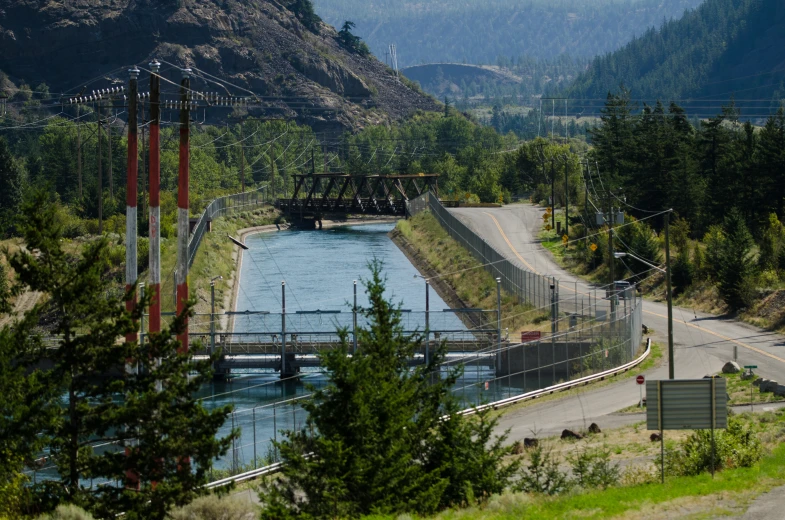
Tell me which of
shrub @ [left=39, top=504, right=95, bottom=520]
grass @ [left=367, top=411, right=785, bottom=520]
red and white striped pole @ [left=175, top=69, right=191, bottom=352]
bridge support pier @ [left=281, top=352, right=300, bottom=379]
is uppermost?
red and white striped pole @ [left=175, top=69, right=191, bottom=352]

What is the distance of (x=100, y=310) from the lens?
25.4 meters

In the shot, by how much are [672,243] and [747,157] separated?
10.4 metres

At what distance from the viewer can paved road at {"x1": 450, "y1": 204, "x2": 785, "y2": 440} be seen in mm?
44656

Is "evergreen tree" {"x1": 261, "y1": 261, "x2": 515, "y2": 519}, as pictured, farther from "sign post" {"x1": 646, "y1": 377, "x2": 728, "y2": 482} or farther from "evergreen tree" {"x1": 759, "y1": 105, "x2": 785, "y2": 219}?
"evergreen tree" {"x1": 759, "y1": 105, "x2": 785, "y2": 219}

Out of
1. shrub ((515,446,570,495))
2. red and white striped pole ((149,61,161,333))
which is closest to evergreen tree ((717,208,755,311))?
shrub ((515,446,570,495))

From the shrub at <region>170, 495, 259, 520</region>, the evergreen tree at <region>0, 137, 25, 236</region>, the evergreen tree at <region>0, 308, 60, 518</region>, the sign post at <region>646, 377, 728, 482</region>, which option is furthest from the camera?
the evergreen tree at <region>0, 137, 25, 236</region>

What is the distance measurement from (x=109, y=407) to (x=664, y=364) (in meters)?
35.7

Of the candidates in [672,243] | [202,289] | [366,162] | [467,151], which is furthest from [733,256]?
[366,162]

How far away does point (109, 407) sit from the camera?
25344 millimetres

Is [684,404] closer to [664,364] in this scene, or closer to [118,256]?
[664,364]

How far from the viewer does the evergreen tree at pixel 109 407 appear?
81.3 ft

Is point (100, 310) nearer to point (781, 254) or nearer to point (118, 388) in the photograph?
point (118, 388)

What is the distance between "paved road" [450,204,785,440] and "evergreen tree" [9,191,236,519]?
16.9 metres

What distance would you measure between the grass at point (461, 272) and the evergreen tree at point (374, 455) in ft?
116
